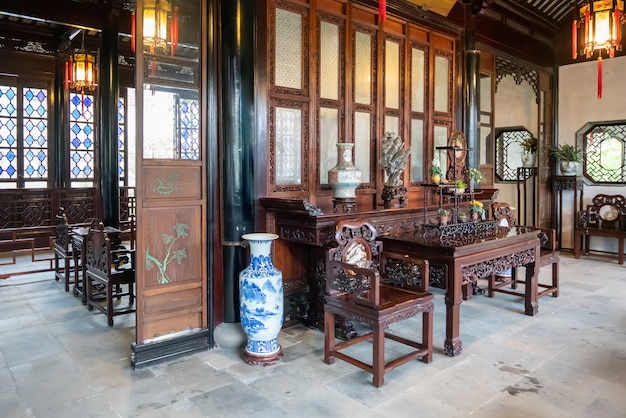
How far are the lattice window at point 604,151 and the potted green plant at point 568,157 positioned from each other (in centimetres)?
16

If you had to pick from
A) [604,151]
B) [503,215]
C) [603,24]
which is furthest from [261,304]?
[604,151]

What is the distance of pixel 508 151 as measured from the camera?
8695 millimetres

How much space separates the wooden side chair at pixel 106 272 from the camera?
13.0 feet

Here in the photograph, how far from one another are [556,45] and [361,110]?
5112mm

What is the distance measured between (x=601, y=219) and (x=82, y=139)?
8.58 meters

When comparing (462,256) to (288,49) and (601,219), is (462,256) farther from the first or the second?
(601,219)

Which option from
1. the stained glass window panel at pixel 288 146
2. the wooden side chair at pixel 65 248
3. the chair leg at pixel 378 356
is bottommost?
the chair leg at pixel 378 356

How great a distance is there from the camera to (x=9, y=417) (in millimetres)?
Answer: 2375

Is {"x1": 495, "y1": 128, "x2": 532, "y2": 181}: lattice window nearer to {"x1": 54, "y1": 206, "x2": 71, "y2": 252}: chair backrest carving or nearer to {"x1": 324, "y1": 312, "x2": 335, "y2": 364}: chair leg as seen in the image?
{"x1": 324, "y1": 312, "x2": 335, "y2": 364}: chair leg

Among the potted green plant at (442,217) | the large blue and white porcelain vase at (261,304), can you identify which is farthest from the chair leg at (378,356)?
the potted green plant at (442,217)

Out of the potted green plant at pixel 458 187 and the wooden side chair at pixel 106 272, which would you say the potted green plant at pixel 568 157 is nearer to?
the potted green plant at pixel 458 187

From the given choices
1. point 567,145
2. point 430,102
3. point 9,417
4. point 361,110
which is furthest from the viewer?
point 567,145

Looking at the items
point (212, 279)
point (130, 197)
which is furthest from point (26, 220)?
point (212, 279)

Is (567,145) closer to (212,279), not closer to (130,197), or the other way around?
(212,279)
